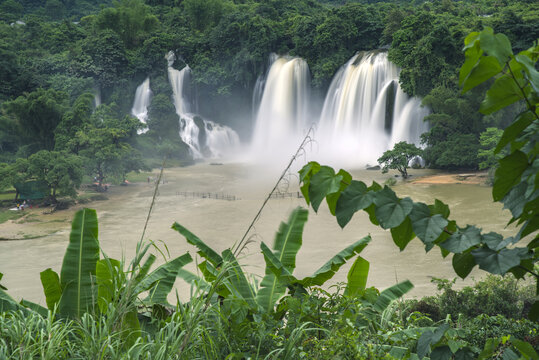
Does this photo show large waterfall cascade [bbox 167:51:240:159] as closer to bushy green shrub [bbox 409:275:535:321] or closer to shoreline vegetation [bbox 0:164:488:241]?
shoreline vegetation [bbox 0:164:488:241]

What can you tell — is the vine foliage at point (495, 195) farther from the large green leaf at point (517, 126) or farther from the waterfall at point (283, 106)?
the waterfall at point (283, 106)

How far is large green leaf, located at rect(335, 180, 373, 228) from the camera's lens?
1.47 meters

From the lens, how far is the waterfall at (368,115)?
28844 mm

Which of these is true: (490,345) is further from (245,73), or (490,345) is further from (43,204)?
(245,73)

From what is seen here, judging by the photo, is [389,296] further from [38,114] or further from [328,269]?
[38,114]

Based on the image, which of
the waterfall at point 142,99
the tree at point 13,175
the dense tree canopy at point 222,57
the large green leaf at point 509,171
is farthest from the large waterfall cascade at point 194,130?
the large green leaf at point 509,171

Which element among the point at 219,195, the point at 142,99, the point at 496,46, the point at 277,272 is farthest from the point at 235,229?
the point at 142,99

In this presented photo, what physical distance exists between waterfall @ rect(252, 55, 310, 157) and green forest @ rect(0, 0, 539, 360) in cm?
120

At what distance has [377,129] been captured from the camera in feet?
97.6

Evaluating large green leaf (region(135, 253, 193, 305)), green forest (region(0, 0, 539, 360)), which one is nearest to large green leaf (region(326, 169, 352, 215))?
green forest (region(0, 0, 539, 360))

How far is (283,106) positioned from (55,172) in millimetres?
18508

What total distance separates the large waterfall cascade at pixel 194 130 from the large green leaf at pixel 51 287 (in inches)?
1266

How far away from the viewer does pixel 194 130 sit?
37.7 m

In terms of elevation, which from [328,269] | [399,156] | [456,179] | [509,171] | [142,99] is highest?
[142,99]
